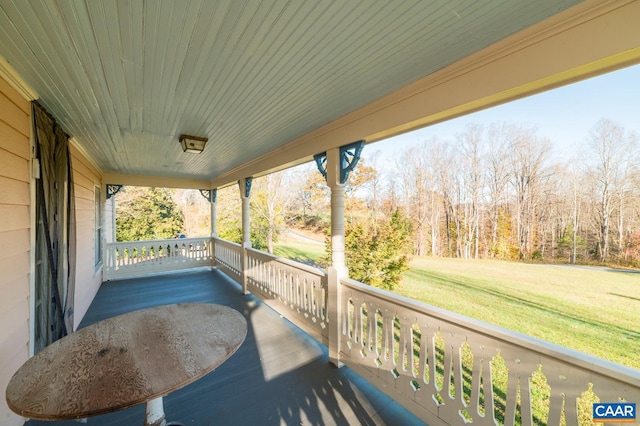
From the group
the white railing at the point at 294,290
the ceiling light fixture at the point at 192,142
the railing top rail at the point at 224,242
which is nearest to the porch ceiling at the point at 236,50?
the ceiling light fixture at the point at 192,142

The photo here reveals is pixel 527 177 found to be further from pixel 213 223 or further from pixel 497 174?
pixel 213 223

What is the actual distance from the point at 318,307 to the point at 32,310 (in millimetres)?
2622

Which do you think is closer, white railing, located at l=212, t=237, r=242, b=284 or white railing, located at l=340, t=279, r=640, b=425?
white railing, located at l=340, t=279, r=640, b=425

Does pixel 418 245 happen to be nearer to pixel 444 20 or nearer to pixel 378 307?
pixel 378 307

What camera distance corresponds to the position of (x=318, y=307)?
2957 millimetres

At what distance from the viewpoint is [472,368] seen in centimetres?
151

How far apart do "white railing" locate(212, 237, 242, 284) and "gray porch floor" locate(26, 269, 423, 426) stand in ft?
7.53

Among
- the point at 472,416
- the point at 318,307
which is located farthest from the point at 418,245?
the point at 472,416

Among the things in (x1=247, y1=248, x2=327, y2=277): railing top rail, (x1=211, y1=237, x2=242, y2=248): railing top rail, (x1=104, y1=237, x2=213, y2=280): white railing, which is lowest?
(x1=104, y1=237, x2=213, y2=280): white railing

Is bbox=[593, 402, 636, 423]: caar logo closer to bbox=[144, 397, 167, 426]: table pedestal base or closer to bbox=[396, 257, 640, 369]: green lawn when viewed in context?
bbox=[144, 397, 167, 426]: table pedestal base

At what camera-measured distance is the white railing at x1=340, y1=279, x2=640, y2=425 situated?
43.2 inches

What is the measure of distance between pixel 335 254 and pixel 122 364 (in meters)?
1.91

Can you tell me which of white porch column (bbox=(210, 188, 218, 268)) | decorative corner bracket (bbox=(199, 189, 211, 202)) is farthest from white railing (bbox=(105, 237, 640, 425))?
decorative corner bracket (bbox=(199, 189, 211, 202))

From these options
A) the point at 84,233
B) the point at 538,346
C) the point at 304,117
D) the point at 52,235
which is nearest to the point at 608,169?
the point at 538,346
